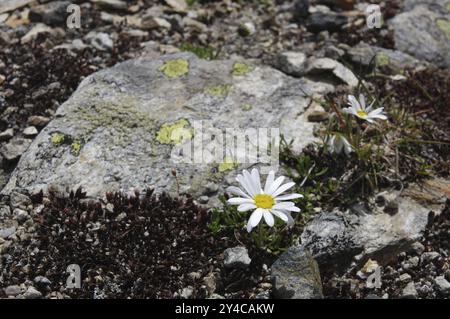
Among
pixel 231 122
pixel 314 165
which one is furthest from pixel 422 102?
pixel 231 122

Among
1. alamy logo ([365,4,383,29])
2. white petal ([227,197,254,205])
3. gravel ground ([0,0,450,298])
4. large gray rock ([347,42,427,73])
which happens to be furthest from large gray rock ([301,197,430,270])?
alamy logo ([365,4,383,29])

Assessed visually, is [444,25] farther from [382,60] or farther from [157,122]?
[157,122]

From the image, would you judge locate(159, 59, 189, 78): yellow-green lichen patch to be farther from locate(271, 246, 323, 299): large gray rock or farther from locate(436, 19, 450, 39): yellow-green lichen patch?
locate(436, 19, 450, 39): yellow-green lichen patch

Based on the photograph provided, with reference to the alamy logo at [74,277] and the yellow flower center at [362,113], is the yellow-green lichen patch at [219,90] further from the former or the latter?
the alamy logo at [74,277]

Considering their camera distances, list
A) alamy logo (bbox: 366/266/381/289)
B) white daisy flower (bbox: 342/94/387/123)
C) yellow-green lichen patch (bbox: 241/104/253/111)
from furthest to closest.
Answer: yellow-green lichen patch (bbox: 241/104/253/111) → white daisy flower (bbox: 342/94/387/123) → alamy logo (bbox: 366/266/381/289)

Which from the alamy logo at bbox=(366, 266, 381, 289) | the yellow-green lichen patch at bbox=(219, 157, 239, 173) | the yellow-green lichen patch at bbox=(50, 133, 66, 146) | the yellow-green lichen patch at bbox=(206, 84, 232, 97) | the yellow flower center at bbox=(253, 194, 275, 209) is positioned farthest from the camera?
the yellow-green lichen patch at bbox=(206, 84, 232, 97)

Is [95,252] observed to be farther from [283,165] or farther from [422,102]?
[422,102]

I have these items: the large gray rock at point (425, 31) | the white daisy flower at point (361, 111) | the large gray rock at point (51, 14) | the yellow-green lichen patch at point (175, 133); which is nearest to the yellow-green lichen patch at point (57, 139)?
the yellow-green lichen patch at point (175, 133)
